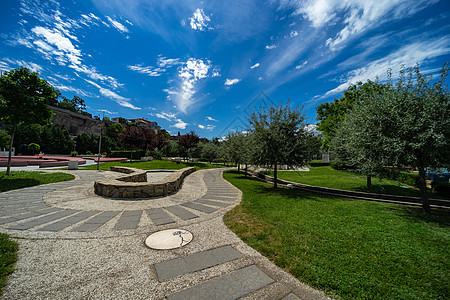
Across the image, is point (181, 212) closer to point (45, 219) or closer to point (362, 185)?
point (45, 219)

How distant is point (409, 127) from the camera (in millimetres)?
5422

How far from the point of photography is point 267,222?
15.9 feet

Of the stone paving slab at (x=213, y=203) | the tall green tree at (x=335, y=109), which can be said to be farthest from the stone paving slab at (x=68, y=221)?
the tall green tree at (x=335, y=109)

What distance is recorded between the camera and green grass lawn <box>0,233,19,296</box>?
242 centimetres

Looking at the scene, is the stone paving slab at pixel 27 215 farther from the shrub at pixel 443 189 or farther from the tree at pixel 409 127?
the shrub at pixel 443 189

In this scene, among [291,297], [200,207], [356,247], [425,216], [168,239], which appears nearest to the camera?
[291,297]

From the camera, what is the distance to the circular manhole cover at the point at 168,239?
3.57m

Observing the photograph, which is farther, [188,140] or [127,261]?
[188,140]

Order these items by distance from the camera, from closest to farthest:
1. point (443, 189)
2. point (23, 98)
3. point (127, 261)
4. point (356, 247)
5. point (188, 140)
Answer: point (127, 261) < point (356, 247) < point (443, 189) < point (23, 98) < point (188, 140)

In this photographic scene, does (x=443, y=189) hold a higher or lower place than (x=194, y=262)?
higher

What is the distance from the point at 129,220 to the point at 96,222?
868 millimetres

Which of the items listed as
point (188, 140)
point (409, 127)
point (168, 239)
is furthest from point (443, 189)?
point (188, 140)

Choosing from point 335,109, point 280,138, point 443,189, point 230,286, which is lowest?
point 230,286

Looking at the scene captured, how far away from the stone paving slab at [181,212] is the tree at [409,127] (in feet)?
24.7
